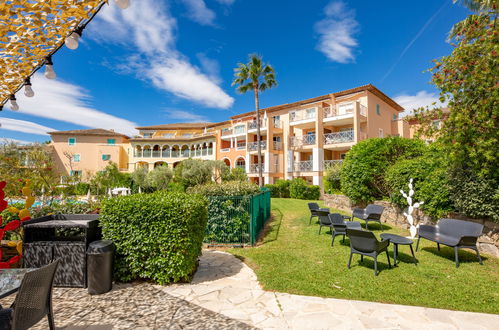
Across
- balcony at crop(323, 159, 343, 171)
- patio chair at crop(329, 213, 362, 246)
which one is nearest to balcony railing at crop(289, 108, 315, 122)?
balcony at crop(323, 159, 343, 171)

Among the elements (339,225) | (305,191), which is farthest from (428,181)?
(305,191)

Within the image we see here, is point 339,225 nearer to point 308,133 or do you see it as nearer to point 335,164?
point 335,164

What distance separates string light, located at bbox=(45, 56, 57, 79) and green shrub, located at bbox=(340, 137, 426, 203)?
12041mm

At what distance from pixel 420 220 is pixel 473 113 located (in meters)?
4.07

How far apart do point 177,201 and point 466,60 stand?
908 centimetres

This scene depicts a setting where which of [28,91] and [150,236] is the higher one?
[28,91]

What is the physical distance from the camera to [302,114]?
25.7 m

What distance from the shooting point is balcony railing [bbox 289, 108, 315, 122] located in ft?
81.0

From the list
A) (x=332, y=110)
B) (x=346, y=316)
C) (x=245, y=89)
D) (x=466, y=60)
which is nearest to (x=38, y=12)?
(x=346, y=316)

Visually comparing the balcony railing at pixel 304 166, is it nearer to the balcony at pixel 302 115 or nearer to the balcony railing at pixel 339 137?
the balcony railing at pixel 339 137

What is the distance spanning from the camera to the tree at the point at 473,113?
6355 mm

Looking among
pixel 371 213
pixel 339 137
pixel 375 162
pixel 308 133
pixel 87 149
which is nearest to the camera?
pixel 371 213

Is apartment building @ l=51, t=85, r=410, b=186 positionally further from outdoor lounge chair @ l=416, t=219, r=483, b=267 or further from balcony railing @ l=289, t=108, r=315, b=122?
outdoor lounge chair @ l=416, t=219, r=483, b=267

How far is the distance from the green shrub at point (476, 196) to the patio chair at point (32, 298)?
377 inches
